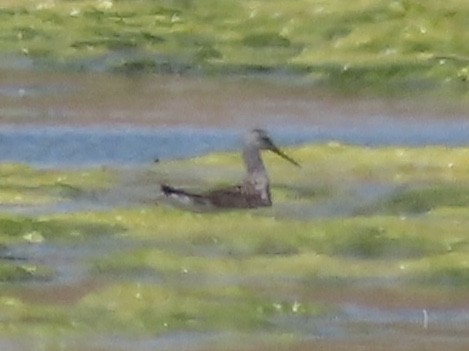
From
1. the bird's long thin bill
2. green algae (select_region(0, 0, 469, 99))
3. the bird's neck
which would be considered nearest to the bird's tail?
the bird's neck

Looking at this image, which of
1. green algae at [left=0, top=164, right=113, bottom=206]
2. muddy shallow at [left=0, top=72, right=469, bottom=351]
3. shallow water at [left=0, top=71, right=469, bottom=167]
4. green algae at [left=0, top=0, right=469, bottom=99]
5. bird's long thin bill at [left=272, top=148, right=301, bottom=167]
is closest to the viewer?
muddy shallow at [left=0, top=72, right=469, bottom=351]

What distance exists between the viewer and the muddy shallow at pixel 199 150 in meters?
4.62

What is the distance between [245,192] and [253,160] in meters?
0.28

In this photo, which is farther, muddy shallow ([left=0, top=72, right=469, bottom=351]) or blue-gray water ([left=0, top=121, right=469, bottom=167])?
blue-gray water ([left=0, top=121, right=469, bottom=167])

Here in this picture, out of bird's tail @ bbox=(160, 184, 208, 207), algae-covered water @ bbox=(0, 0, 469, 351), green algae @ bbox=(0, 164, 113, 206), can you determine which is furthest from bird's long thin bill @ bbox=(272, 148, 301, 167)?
green algae @ bbox=(0, 164, 113, 206)

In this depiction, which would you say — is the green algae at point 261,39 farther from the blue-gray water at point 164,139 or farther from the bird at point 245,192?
the bird at point 245,192

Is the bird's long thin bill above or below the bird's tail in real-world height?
below

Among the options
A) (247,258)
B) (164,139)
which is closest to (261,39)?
(164,139)

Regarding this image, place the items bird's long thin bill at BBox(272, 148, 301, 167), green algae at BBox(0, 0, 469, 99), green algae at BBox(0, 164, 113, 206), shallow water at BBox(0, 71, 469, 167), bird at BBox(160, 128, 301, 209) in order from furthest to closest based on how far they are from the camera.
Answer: green algae at BBox(0, 0, 469, 99) < shallow water at BBox(0, 71, 469, 167) < bird's long thin bill at BBox(272, 148, 301, 167) < green algae at BBox(0, 164, 113, 206) < bird at BBox(160, 128, 301, 209)

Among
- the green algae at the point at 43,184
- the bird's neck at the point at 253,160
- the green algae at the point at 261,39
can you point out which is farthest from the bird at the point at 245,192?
the green algae at the point at 261,39

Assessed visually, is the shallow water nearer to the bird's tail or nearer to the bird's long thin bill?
the bird's long thin bill

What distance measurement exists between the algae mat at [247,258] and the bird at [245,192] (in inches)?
1.6

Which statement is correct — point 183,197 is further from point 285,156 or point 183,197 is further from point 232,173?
point 285,156

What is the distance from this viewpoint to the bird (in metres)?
5.35
